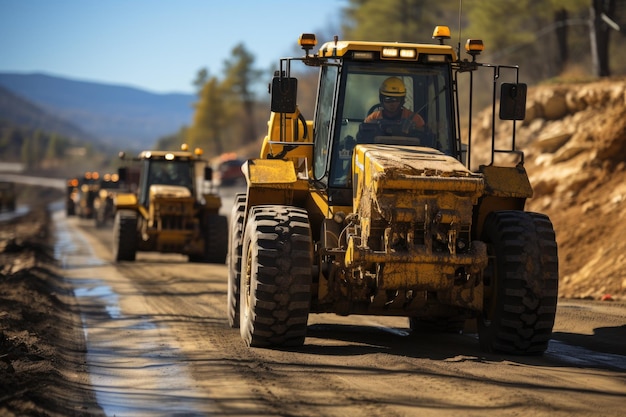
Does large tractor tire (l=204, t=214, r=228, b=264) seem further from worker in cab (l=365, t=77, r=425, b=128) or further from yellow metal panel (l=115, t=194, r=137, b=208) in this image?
worker in cab (l=365, t=77, r=425, b=128)

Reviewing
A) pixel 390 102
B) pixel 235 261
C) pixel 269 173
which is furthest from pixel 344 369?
pixel 390 102

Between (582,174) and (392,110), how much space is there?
12809mm

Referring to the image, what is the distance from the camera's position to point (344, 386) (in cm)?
864

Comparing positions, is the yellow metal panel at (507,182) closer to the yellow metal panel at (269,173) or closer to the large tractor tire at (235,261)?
the yellow metal panel at (269,173)

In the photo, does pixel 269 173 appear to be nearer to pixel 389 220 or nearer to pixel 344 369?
pixel 389 220

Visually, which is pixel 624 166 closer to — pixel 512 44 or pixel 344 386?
pixel 344 386

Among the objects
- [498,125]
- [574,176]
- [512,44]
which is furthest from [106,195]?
[574,176]

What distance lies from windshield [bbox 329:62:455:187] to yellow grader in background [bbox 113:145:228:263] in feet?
44.6

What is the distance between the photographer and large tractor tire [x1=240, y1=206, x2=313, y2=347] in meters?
10.2

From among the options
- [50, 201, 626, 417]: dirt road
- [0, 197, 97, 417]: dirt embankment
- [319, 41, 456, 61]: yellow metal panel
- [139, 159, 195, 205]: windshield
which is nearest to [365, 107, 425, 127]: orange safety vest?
[319, 41, 456, 61]: yellow metal panel

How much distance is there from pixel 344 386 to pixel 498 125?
23.4 m

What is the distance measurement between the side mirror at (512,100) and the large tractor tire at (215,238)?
14.1 metres

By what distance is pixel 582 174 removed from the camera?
2320 cm

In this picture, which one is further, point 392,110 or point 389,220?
point 392,110
